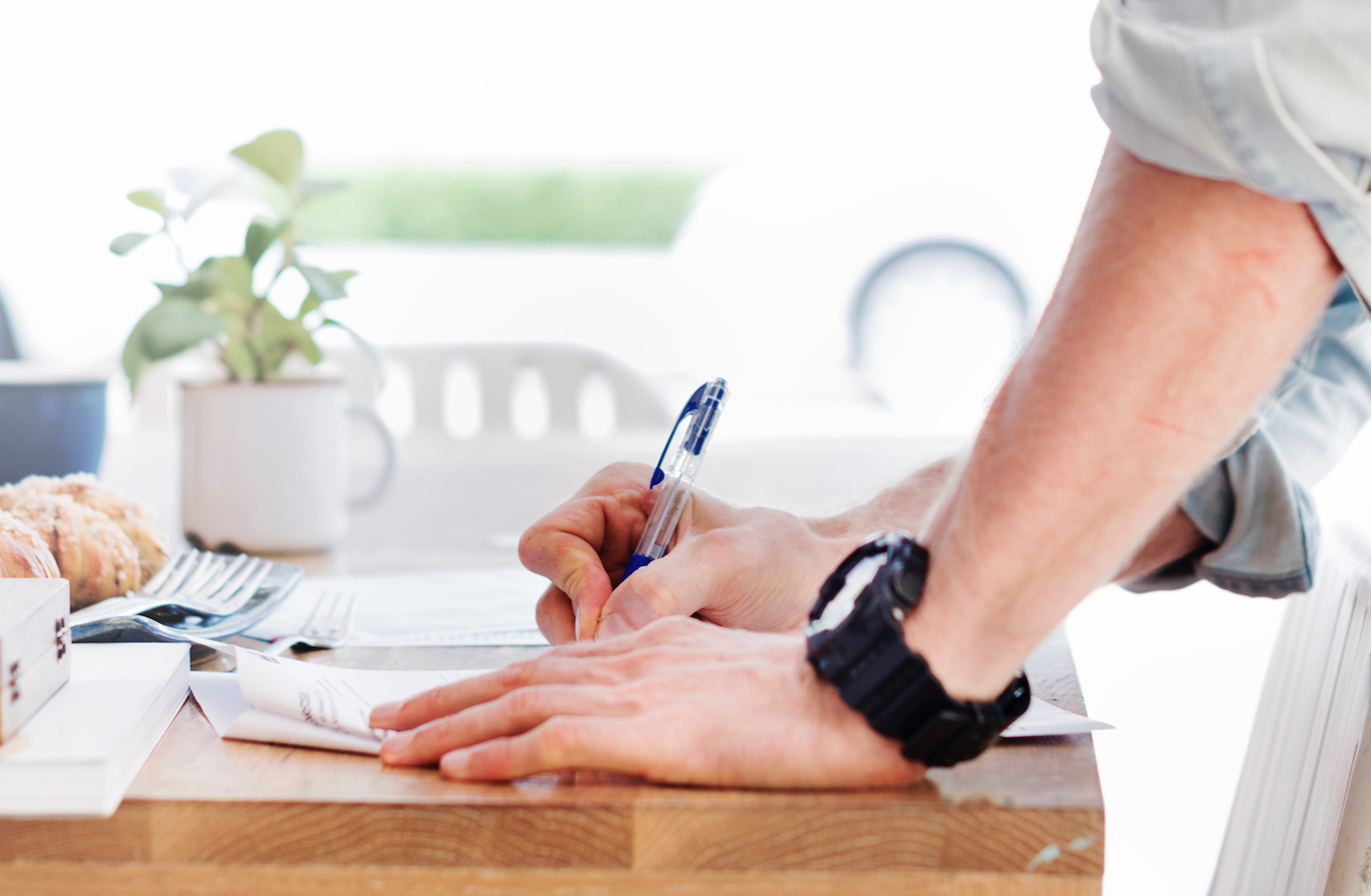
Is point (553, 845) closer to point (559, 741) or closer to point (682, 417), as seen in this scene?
point (559, 741)

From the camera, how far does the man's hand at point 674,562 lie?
67 centimetres

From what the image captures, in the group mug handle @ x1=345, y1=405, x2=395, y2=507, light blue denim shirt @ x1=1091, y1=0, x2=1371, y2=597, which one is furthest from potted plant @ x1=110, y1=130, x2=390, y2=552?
light blue denim shirt @ x1=1091, y1=0, x2=1371, y2=597

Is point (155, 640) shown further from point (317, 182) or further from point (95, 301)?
point (95, 301)

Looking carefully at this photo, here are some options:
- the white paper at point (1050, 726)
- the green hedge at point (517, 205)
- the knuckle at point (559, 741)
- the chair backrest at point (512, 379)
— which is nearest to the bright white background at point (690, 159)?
the green hedge at point (517, 205)

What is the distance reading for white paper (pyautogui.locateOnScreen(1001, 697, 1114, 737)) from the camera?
546mm

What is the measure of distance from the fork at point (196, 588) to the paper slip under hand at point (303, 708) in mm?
123

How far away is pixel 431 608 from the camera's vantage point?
0.93 meters

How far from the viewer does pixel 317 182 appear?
48.3 inches

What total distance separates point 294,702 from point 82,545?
34cm

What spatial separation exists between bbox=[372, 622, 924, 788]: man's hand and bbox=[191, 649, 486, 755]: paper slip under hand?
2 centimetres

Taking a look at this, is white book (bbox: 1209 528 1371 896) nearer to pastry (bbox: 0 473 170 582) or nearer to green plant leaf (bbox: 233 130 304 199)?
pastry (bbox: 0 473 170 582)

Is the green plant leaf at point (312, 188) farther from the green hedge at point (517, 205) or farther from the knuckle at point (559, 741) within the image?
the green hedge at point (517, 205)

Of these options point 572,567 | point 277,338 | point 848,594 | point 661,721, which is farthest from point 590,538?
point 277,338

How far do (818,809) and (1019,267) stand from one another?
4.76 metres
